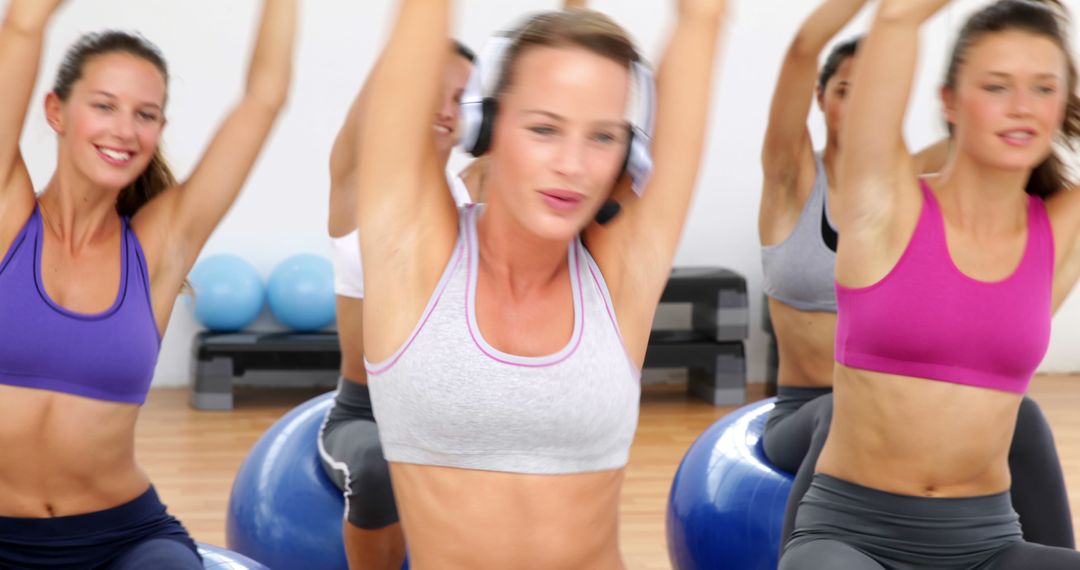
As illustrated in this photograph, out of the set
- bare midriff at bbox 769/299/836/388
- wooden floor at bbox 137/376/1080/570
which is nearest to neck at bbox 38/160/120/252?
bare midriff at bbox 769/299/836/388

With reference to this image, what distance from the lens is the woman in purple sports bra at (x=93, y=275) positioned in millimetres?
2211

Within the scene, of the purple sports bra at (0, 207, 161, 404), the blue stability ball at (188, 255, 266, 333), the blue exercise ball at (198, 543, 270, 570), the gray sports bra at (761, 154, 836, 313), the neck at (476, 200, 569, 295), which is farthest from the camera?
the blue stability ball at (188, 255, 266, 333)

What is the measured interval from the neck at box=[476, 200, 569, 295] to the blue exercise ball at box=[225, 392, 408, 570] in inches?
59.6

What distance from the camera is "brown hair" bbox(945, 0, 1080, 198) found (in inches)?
89.7

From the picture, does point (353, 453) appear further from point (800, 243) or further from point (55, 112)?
point (800, 243)

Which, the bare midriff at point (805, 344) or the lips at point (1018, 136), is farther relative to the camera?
the bare midriff at point (805, 344)

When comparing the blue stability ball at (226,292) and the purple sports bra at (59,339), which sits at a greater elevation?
the purple sports bra at (59,339)

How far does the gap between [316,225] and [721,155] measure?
2.11 meters

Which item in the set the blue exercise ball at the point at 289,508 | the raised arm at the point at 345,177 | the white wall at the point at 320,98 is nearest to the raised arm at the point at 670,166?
the raised arm at the point at 345,177

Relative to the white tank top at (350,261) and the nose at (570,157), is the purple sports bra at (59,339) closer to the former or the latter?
the white tank top at (350,261)

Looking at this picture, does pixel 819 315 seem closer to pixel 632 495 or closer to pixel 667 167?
pixel 667 167

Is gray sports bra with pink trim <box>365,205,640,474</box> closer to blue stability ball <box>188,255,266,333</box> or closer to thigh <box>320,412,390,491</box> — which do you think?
thigh <box>320,412,390,491</box>

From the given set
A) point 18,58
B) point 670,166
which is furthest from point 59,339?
point 670,166

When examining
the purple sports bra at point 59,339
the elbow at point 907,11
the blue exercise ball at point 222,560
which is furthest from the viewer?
the blue exercise ball at point 222,560
